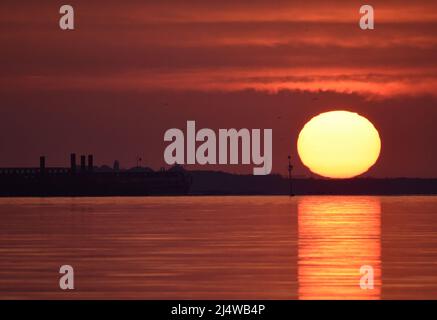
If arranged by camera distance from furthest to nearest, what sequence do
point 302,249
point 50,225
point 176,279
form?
point 50,225, point 302,249, point 176,279

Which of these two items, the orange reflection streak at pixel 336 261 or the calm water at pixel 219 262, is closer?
the orange reflection streak at pixel 336 261

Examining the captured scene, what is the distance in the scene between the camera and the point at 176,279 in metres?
36.6

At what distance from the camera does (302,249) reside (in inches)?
1977

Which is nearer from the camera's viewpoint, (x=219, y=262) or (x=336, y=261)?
(x=219, y=262)

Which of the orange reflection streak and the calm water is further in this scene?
the calm water

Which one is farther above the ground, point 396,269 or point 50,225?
point 50,225
